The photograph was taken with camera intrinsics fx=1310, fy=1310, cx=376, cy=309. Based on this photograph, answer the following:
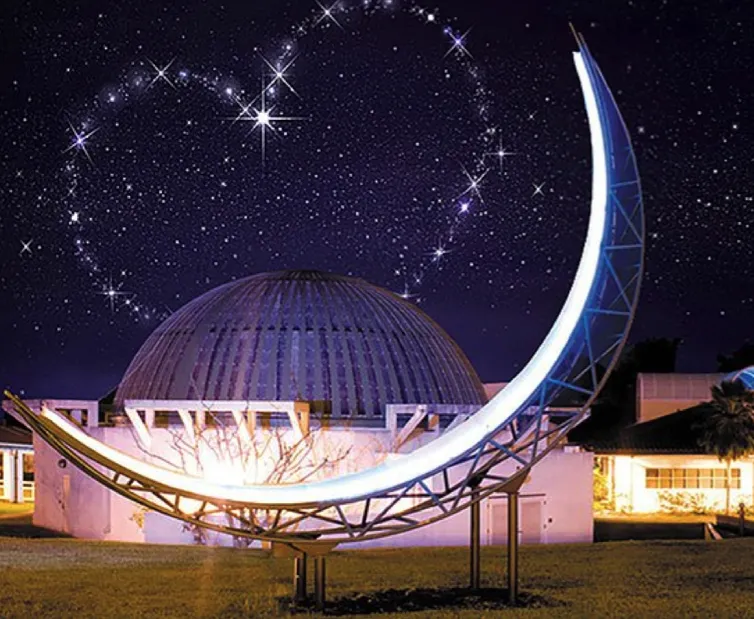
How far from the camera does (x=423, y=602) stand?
22812 millimetres

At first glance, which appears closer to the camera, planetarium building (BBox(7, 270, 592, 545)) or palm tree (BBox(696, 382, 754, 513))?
planetarium building (BBox(7, 270, 592, 545))

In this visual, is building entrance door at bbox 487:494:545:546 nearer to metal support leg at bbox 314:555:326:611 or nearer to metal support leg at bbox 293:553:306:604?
metal support leg at bbox 293:553:306:604

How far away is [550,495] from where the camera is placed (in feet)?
145

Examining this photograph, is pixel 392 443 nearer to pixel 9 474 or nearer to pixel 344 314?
pixel 344 314

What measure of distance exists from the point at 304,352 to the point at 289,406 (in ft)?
28.7

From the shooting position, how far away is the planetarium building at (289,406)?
3972 cm

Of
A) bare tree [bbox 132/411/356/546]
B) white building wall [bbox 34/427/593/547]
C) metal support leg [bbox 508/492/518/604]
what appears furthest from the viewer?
white building wall [bbox 34/427/593/547]

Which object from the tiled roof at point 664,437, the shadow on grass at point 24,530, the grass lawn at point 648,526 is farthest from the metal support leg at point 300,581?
the tiled roof at point 664,437

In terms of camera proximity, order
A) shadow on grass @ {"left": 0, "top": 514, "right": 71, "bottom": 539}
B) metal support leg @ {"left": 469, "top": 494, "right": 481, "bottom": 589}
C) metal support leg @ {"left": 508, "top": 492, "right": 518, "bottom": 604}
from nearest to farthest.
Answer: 1. metal support leg @ {"left": 508, "top": 492, "right": 518, "bottom": 604}
2. metal support leg @ {"left": 469, "top": 494, "right": 481, "bottom": 589}
3. shadow on grass @ {"left": 0, "top": 514, "right": 71, "bottom": 539}

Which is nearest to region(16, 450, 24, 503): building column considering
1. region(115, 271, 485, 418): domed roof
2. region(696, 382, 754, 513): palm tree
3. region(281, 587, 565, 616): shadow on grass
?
region(115, 271, 485, 418): domed roof

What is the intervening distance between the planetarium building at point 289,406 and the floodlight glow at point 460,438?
1616cm

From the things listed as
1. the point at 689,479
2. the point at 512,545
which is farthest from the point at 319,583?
the point at 689,479

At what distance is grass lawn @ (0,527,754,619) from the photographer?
22.2 metres

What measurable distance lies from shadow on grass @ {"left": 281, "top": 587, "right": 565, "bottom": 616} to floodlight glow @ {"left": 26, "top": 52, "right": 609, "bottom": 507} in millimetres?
2435
